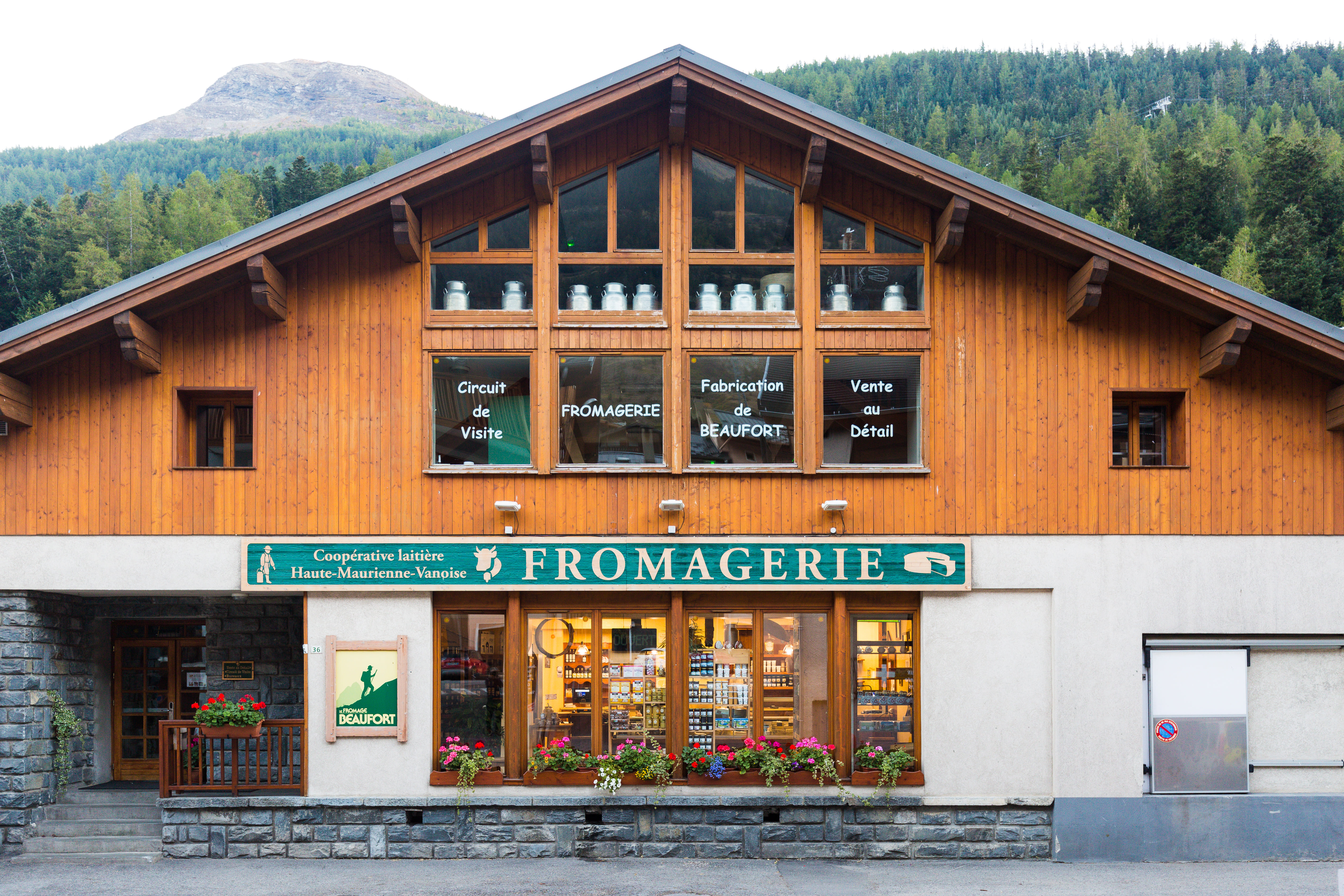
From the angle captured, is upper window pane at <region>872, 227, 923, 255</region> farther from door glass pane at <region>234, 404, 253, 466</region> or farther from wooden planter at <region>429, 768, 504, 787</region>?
door glass pane at <region>234, 404, 253, 466</region>

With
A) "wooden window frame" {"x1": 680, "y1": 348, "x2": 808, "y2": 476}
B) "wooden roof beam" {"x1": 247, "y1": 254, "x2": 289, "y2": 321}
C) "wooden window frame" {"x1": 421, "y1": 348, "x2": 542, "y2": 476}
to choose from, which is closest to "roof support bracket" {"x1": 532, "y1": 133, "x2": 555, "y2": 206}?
"wooden roof beam" {"x1": 247, "y1": 254, "x2": 289, "y2": 321}

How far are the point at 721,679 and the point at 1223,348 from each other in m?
7.25

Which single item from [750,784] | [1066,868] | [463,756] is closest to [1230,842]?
[1066,868]

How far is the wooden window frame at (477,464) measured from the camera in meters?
12.4

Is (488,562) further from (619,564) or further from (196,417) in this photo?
(196,417)

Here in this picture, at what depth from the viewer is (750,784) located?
12.2 meters

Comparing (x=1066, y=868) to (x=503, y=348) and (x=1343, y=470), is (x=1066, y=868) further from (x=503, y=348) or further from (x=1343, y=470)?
(x=503, y=348)

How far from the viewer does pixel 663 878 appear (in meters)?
11.2

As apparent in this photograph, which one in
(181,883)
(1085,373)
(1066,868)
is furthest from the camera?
(1085,373)

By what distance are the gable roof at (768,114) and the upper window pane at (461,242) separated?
1002 mm

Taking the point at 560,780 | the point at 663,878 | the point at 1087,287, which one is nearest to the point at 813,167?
the point at 1087,287

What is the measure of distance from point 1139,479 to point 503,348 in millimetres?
8054

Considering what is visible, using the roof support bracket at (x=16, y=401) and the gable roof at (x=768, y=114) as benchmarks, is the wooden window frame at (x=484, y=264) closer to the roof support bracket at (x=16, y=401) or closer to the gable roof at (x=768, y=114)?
the gable roof at (x=768, y=114)

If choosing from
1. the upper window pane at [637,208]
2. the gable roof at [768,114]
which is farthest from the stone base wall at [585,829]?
the upper window pane at [637,208]
